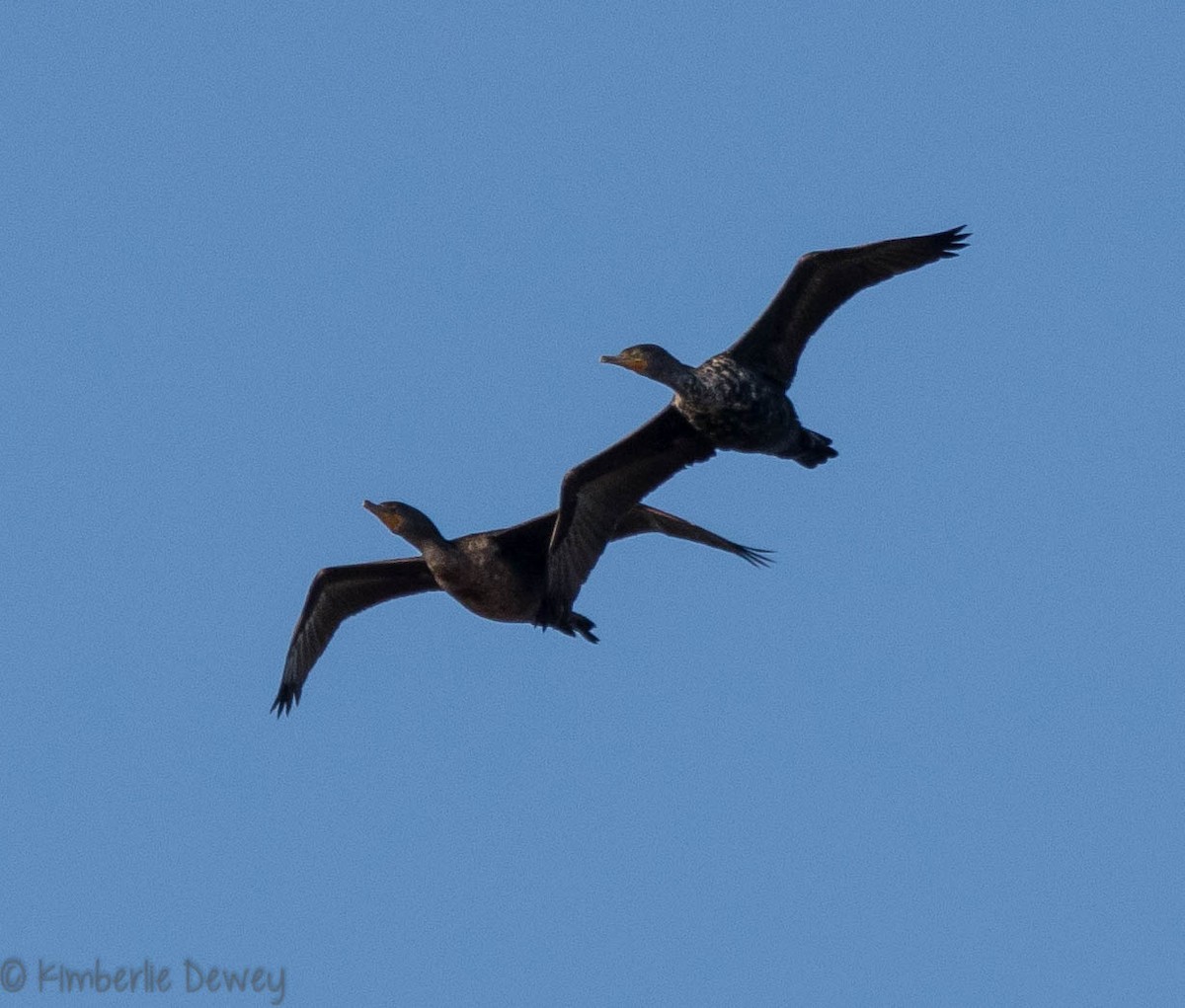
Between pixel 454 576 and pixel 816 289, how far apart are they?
12.6 feet

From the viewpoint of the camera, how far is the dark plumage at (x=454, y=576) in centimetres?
1809

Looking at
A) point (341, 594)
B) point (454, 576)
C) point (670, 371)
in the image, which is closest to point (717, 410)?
point (670, 371)

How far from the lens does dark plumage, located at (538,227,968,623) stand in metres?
17.2

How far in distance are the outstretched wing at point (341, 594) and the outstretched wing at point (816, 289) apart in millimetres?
3660

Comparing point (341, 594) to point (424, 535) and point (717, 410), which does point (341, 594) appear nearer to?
point (424, 535)

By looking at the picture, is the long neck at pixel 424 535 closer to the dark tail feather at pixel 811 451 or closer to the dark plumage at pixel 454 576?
the dark plumage at pixel 454 576

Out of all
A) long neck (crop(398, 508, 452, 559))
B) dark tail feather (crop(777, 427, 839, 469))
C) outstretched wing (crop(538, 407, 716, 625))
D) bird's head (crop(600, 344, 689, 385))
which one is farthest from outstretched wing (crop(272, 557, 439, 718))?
dark tail feather (crop(777, 427, 839, 469))

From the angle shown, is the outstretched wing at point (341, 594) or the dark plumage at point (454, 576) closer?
the dark plumage at point (454, 576)

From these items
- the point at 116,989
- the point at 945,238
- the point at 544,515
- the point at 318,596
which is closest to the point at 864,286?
the point at 945,238

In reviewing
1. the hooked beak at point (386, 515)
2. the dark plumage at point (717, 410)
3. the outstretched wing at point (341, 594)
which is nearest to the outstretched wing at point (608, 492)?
the dark plumage at point (717, 410)

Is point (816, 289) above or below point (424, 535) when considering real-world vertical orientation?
above

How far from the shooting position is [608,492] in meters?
17.4

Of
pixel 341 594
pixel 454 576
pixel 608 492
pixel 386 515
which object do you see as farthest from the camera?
pixel 341 594

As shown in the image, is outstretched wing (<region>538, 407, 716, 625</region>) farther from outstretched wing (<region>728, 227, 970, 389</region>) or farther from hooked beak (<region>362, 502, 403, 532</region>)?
hooked beak (<region>362, 502, 403, 532</region>)
